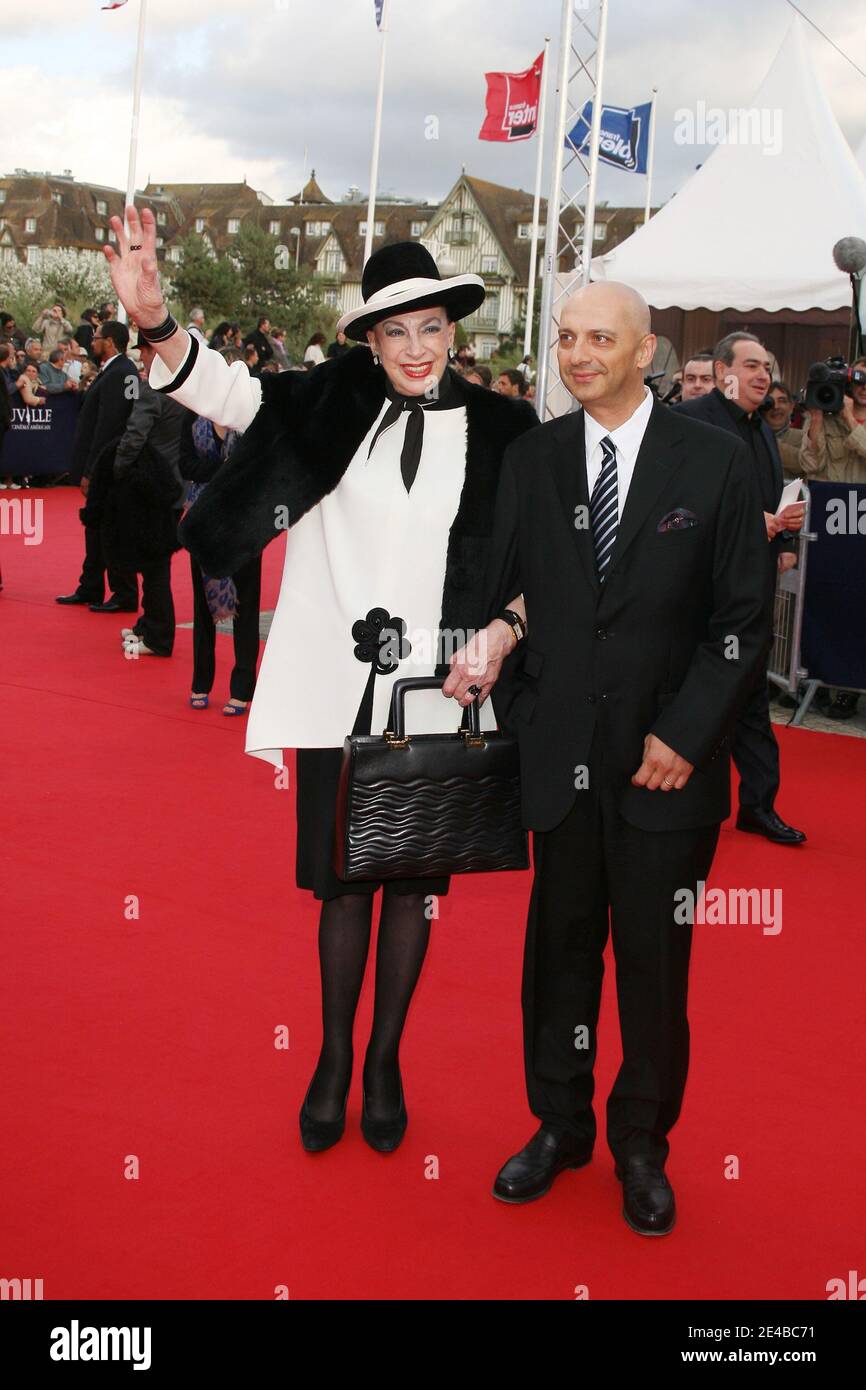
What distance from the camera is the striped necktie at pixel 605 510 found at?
117 inches

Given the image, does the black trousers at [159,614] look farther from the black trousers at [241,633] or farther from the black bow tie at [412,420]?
the black bow tie at [412,420]

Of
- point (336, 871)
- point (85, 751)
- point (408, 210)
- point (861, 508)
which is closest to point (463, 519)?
point (336, 871)

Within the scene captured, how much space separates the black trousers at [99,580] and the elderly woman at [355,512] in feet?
24.7

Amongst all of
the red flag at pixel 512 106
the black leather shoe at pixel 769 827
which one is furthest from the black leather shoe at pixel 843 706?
the red flag at pixel 512 106

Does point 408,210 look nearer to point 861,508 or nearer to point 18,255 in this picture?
point 18,255

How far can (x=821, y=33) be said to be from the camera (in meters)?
16.0

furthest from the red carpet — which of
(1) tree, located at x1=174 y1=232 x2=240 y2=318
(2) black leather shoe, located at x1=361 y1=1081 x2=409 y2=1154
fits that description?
(1) tree, located at x1=174 y1=232 x2=240 y2=318

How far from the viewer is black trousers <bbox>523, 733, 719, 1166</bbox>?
3.03m

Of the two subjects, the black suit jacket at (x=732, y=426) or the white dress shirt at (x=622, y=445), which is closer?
the white dress shirt at (x=622, y=445)

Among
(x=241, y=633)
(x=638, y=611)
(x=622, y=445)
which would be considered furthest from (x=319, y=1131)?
(x=241, y=633)

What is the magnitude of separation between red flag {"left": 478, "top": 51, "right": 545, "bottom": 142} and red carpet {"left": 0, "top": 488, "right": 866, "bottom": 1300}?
76.0 ft

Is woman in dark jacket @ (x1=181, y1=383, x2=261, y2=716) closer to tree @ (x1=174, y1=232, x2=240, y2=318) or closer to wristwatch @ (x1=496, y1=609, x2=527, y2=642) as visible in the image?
wristwatch @ (x1=496, y1=609, x2=527, y2=642)

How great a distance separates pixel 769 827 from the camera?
6.00 meters

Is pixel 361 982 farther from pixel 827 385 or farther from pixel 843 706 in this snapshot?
pixel 843 706
